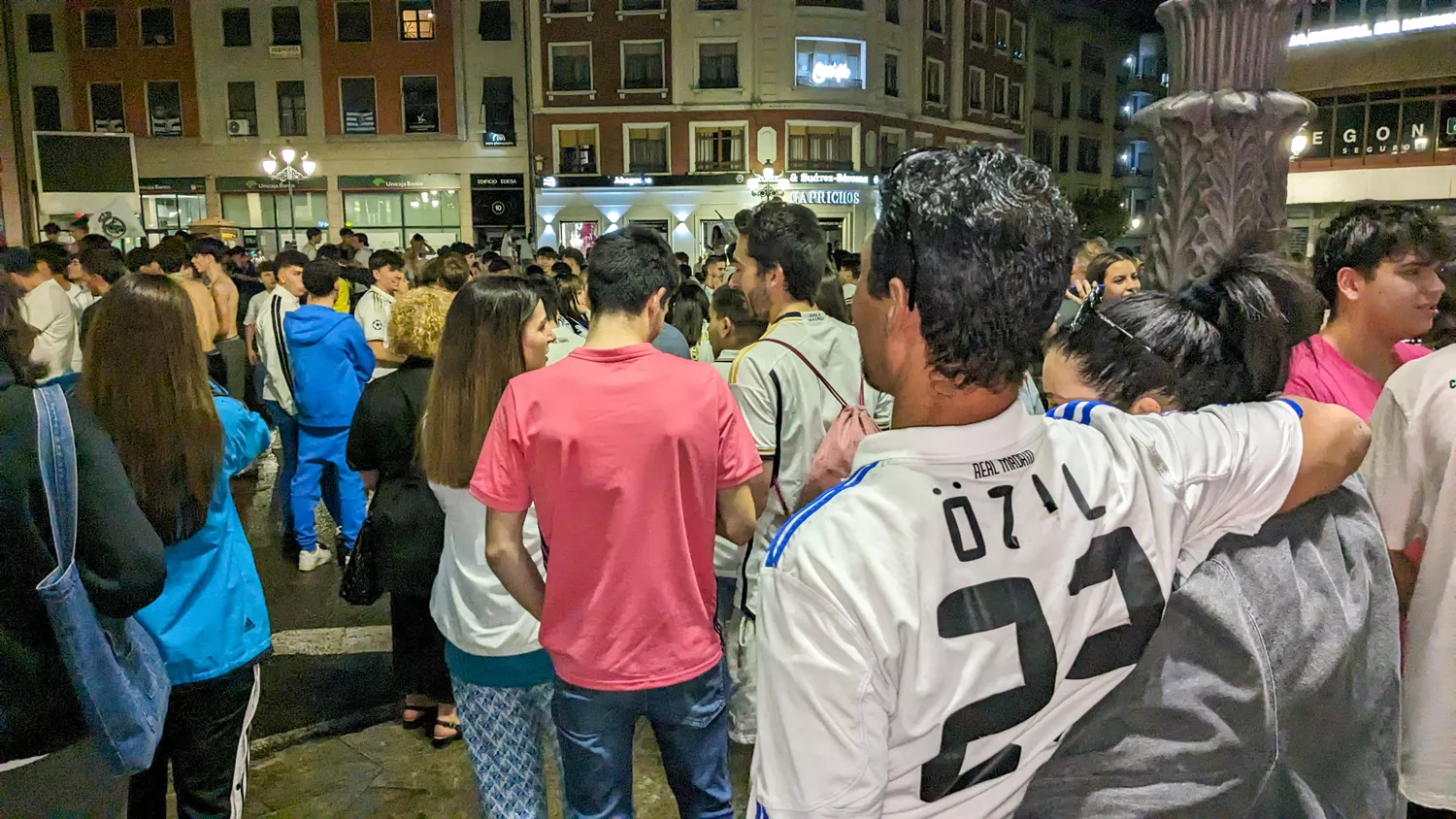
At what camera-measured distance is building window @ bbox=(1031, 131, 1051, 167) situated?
1561 inches

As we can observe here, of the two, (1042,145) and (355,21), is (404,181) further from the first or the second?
(1042,145)

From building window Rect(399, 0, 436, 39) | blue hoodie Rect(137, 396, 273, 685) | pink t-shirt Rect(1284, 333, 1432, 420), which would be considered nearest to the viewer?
blue hoodie Rect(137, 396, 273, 685)

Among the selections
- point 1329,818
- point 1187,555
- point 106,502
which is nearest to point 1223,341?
point 1187,555

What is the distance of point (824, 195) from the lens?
3097 cm

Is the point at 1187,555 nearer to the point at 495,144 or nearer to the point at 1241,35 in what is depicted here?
the point at 1241,35

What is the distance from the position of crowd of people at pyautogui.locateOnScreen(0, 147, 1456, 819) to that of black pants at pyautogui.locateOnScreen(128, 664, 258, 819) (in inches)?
0.5

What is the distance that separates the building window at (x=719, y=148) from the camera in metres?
31.0


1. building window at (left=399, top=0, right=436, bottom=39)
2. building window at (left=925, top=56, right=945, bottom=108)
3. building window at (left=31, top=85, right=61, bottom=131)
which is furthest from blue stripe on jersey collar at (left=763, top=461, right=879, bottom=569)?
building window at (left=31, top=85, right=61, bottom=131)

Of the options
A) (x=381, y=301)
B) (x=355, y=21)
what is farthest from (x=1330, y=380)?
(x=355, y=21)

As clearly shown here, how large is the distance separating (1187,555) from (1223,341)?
15.5 inches

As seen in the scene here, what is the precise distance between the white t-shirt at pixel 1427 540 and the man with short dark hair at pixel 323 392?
17.2ft

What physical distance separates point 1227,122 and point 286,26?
111 ft

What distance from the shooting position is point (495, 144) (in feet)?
102

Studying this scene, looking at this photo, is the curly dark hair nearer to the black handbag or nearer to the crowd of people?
the crowd of people
